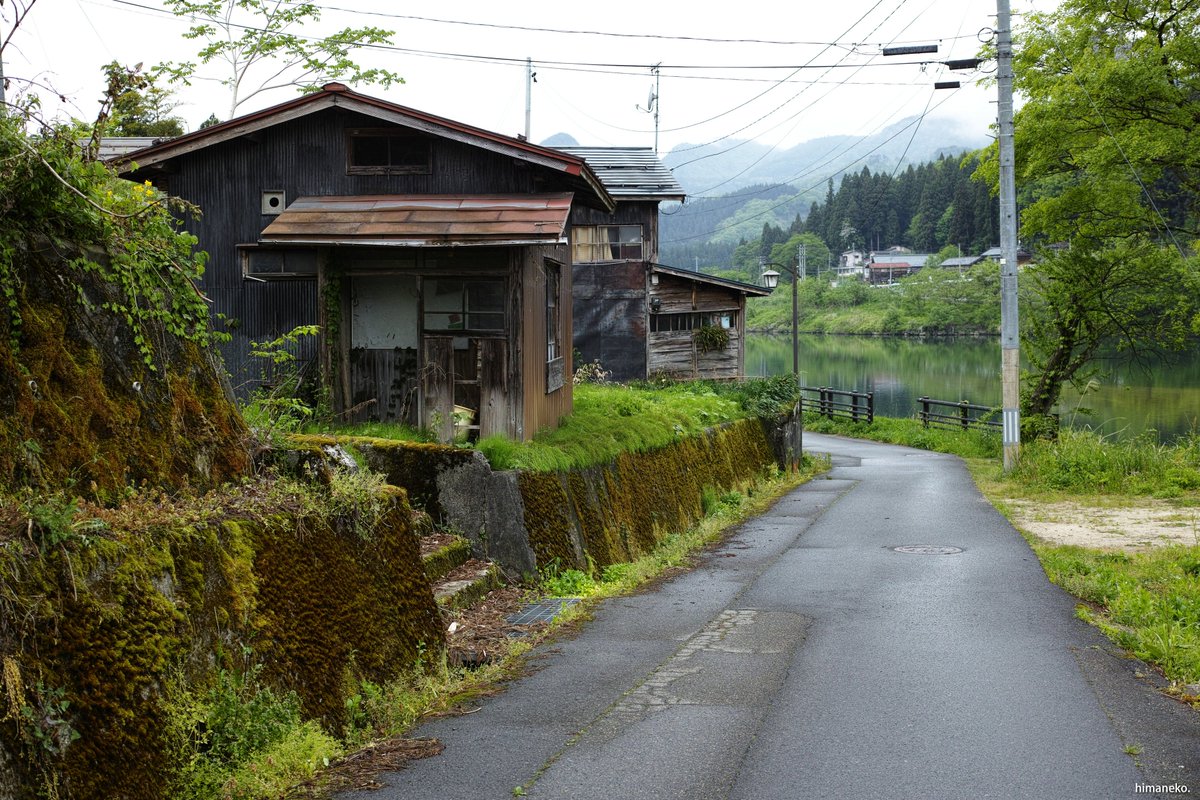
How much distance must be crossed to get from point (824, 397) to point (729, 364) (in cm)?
1691

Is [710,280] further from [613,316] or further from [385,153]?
[385,153]

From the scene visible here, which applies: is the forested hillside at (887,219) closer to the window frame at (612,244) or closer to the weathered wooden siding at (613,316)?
the window frame at (612,244)

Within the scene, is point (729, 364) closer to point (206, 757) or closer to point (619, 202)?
point (619, 202)

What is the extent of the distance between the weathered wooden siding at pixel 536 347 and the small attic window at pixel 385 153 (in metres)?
2.40

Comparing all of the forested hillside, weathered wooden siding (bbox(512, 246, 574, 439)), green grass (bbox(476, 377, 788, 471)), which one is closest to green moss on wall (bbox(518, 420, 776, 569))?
green grass (bbox(476, 377, 788, 471))

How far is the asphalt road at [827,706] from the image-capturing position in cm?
534

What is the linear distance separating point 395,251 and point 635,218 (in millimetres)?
17486

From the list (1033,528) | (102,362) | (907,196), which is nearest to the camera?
(102,362)

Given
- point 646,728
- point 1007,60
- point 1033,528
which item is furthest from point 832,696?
point 1007,60

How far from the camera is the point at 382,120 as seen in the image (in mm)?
14961

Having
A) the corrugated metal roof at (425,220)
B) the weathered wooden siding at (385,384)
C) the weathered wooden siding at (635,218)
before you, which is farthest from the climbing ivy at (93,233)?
the weathered wooden siding at (635,218)

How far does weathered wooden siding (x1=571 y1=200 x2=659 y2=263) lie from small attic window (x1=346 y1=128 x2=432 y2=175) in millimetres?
14546

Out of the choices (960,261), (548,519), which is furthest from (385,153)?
(960,261)

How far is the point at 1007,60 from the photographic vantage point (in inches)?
863
